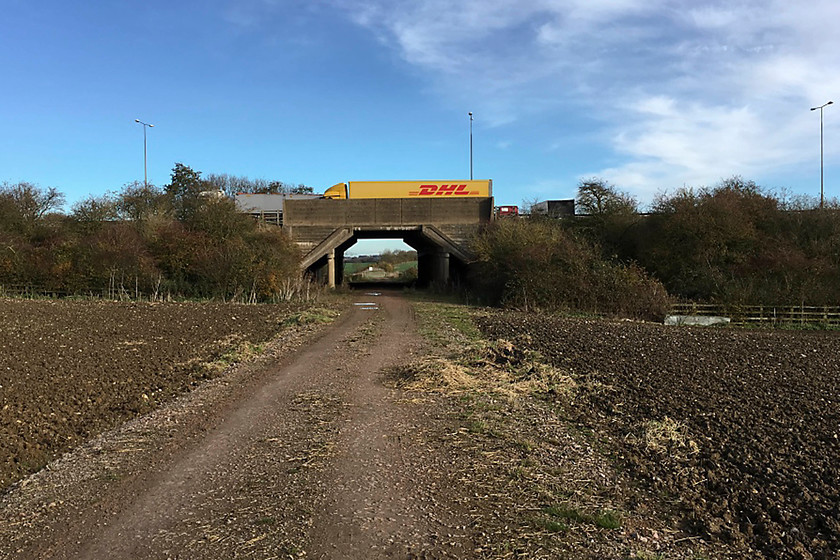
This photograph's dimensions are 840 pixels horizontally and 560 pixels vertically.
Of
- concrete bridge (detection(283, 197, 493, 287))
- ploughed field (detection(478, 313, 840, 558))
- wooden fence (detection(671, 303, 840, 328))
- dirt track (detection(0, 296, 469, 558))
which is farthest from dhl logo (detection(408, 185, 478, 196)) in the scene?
dirt track (detection(0, 296, 469, 558))

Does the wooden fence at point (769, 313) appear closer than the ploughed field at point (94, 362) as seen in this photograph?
No

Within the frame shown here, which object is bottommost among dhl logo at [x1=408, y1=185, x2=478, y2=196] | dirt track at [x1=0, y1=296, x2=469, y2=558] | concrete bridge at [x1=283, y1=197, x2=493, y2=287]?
dirt track at [x1=0, y1=296, x2=469, y2=558]

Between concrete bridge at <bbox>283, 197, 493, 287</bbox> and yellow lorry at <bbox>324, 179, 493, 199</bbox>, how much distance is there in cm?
108

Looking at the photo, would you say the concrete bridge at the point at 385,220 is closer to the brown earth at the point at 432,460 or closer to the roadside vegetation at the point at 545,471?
the brown earth at the point at 432,460

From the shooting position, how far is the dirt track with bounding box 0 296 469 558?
13.8 feet

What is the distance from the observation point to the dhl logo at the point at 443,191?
34562mm

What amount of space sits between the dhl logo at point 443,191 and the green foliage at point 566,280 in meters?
8.63

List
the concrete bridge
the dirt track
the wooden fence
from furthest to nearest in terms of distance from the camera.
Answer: the concrete bridge → the wooden fence → the dirt track

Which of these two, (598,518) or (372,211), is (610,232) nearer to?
(372,211)

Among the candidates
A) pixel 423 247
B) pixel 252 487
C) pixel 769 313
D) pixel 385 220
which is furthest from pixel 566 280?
pixel 252 487

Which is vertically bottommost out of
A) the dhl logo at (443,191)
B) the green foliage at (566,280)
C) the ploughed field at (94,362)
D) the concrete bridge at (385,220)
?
the ploughed field at (94,362)

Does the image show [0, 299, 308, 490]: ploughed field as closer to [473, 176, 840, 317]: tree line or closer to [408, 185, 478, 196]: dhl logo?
[473, 176, 840, 317]: tree line

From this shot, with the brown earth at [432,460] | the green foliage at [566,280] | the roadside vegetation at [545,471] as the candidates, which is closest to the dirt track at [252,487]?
the brown earth at [432,460]

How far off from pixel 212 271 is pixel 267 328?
35.9ft
